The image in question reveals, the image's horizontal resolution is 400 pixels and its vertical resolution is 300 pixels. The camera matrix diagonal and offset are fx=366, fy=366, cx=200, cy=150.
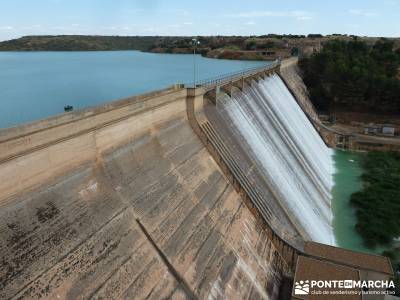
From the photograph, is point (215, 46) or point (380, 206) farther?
point (215, 46)

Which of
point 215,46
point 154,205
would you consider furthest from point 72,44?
point 154,205

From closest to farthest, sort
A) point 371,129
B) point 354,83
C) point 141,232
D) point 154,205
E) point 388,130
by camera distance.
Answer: point 141,232 < point 154,205 < point 388,130 < point 371,129 < point 354,83

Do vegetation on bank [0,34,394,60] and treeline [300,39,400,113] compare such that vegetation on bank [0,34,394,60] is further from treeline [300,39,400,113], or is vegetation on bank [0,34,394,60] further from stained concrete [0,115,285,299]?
stained concrete [0,115,285,299]

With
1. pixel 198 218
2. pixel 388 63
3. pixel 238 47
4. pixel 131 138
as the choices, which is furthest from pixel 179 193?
pixel 238 47

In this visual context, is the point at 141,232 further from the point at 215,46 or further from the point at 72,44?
the point at 72,44

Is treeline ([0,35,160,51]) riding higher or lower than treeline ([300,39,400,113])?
lower

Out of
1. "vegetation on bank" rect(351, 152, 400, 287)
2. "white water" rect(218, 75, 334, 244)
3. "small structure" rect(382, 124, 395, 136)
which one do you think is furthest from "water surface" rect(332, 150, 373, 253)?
"small structure" rect(382, 124, 395, 136)

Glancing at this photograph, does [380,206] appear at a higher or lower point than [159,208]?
lower
